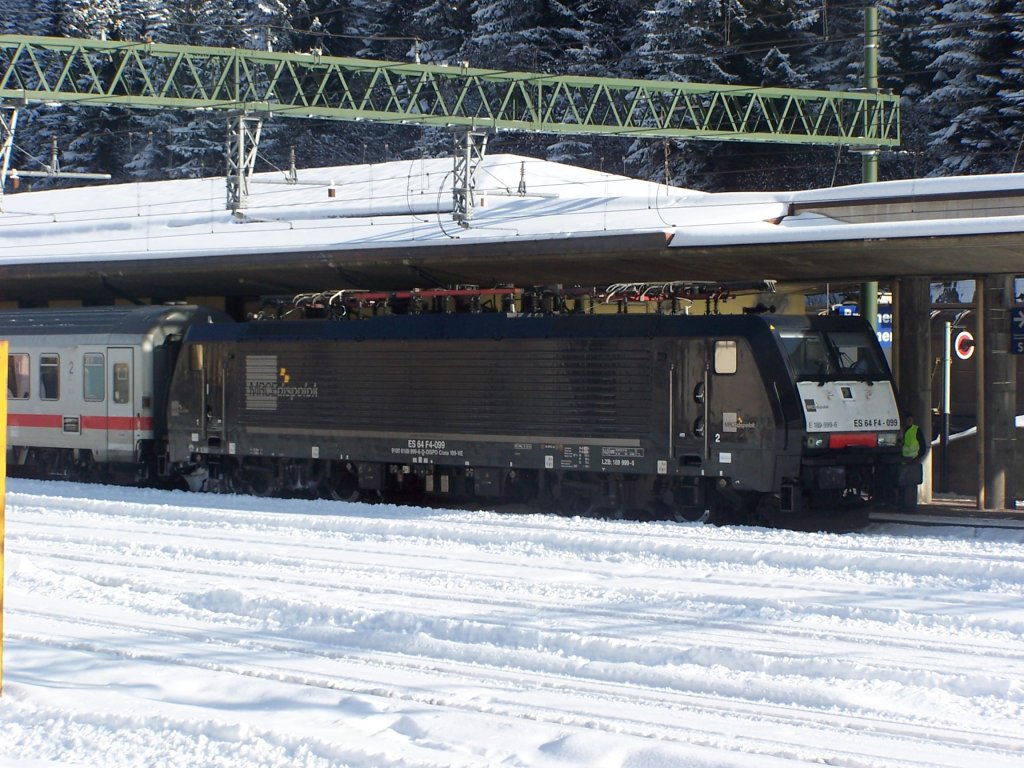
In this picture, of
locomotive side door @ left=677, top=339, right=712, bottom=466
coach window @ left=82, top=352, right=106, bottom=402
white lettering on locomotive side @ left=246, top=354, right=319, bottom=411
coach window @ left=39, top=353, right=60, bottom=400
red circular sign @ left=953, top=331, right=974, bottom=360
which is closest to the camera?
locomotive side door @ left=677, top=339, right=712, bottom=466

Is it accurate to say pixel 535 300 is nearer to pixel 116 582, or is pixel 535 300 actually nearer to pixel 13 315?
pixel 116 582

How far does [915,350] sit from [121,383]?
13.1 m

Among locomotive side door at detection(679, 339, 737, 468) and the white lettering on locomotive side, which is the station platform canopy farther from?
the white lettering on locomotive side

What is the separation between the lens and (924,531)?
16.2 m

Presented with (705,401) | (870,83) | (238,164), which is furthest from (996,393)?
(238,164)

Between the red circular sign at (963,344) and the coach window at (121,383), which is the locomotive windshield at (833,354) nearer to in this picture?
the red circular sign at (963,344)

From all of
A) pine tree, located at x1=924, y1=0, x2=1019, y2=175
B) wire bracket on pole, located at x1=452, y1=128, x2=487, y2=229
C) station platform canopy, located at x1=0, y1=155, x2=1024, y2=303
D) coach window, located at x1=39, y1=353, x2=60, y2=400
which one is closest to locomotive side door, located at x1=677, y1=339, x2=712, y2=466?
station platform canopy, located at x1=0, y1=155, x2=1024, y2=303

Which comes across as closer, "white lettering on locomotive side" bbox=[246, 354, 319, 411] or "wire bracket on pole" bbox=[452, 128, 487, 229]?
"white lettering on locomotive side" bbox=[246, 354, 319, 411]

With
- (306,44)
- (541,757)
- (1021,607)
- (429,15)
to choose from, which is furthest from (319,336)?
(306,44)

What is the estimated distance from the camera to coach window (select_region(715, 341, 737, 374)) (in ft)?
52.6

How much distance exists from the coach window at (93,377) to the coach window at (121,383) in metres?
0.29

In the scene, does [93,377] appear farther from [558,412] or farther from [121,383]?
[558,412]

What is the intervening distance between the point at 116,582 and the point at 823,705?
6.96 meters

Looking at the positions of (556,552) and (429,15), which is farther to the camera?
(429,15)
